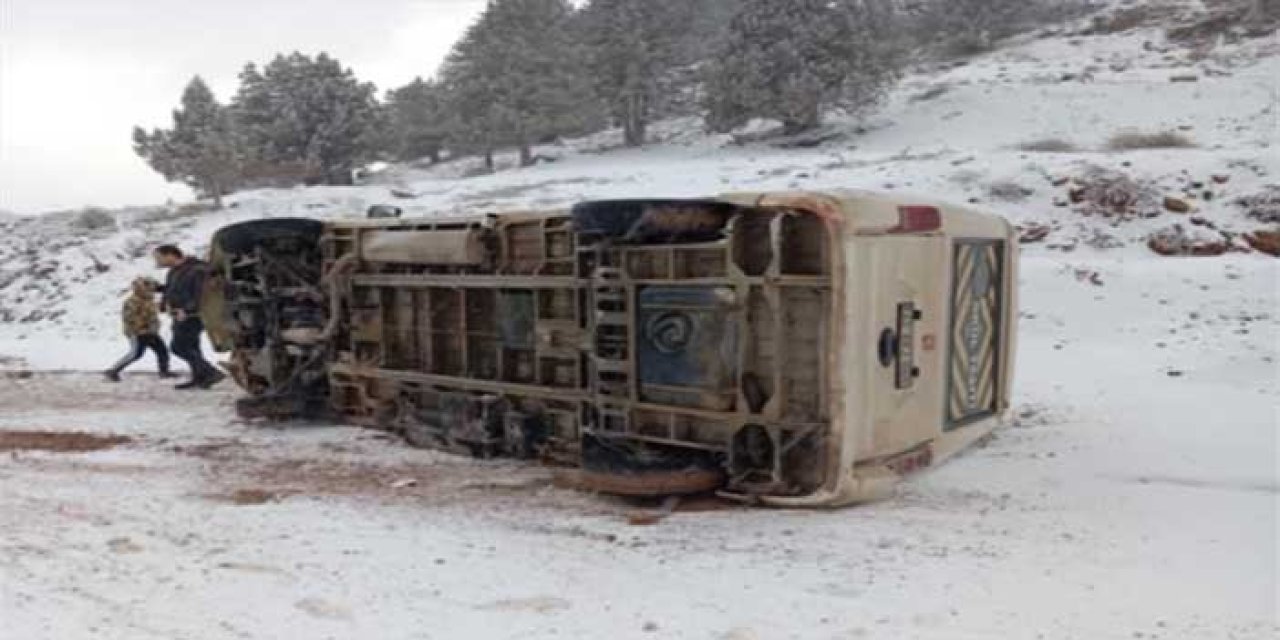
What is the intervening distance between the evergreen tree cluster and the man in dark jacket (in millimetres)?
18018

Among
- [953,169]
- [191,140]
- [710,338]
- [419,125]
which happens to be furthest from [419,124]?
[710,338]

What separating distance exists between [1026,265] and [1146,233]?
6.66 feet

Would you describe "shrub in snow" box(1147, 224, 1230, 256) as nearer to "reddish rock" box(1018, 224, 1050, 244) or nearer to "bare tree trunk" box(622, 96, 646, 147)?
"reddish rock" box(1018, 224, 1050, 244)

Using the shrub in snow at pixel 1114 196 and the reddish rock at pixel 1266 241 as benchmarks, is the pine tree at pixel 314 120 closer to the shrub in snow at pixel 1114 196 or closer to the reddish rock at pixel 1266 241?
the shrub in snow at pixel 1114 196

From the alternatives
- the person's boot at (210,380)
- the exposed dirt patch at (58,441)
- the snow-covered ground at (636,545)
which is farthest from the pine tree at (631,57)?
the snow-covered ground at (636,545)

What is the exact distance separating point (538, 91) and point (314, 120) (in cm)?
690

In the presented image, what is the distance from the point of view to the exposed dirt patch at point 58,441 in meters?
8.88

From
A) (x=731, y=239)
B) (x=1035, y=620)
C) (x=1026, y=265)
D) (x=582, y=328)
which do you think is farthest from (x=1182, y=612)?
(x=1026, y=265)

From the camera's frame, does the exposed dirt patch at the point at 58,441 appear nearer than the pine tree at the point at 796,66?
Yes

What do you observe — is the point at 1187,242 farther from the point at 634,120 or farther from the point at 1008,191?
the point at 634,120

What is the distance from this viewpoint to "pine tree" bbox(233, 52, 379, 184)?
113 ft

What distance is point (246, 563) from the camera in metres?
5.54

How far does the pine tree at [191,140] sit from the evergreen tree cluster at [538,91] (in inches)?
2.7

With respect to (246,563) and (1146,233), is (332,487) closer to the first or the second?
(246,563)
